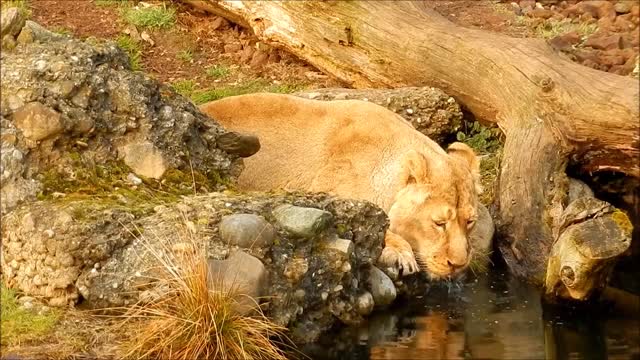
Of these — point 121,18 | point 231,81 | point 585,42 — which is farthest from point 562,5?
point 121,18

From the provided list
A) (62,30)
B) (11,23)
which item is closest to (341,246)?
(11,23)

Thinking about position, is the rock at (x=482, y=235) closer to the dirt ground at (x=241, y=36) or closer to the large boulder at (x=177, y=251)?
the large boulder at (x=177, y=251)

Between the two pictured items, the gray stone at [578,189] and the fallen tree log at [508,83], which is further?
the gray stone at [578,189]

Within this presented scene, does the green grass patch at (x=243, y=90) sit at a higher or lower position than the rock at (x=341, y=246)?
lower

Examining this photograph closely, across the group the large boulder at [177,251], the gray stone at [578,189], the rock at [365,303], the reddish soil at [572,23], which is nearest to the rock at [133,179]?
the large boulder at [177,251]

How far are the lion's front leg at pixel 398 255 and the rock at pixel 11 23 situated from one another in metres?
3.12

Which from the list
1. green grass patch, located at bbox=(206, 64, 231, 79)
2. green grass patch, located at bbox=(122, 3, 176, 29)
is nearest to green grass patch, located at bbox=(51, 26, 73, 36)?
green grass patch, located at bbox=(122, 3, 176, 29)

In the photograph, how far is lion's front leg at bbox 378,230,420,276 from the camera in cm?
872

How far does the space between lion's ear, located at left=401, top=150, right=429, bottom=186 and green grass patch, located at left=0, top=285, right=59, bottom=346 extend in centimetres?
309

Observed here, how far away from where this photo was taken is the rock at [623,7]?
14453 mm

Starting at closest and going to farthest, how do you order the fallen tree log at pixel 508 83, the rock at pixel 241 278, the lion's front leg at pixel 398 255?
1. the rock at pixel 241 278
2. the lion's front leg at pixel 398 255
3. the fallen tree log at pixel 508 83

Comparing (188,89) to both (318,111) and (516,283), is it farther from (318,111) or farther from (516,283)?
(516,283)

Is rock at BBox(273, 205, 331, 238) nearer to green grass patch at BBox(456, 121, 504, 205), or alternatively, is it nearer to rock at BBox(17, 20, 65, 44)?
rock at BBox(17, 20, 65, 44)

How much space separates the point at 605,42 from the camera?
13469mm
